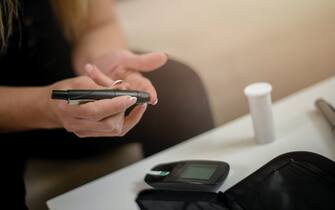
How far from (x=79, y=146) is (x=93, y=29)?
25cm

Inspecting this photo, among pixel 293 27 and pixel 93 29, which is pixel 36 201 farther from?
pixel 293 27

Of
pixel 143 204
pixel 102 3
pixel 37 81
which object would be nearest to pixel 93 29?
pixel 102 3

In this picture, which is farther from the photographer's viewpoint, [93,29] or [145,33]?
[145,33]

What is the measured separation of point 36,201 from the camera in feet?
2.52

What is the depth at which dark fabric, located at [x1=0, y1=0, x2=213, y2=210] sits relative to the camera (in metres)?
0.85

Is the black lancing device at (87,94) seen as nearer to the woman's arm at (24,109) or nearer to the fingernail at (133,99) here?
the fingernail at (133,99)

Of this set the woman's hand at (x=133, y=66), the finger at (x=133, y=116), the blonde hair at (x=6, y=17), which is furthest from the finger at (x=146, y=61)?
the blonde hair at (x=6, y=17)

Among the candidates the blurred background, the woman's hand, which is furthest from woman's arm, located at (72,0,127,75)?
the blurred background

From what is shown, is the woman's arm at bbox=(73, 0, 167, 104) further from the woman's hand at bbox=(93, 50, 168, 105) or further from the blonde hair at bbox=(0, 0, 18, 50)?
the blonde hair at bbox=(0, 0, 18, 50)

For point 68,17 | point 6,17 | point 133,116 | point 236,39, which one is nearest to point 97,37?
point 68,17

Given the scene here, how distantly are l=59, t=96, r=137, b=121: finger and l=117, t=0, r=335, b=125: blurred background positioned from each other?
0.42 metres

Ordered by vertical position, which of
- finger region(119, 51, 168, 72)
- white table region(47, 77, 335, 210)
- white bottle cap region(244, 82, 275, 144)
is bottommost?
white table region(47, 77, 335, 210)

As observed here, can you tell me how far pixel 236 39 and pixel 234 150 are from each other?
2.01 ft

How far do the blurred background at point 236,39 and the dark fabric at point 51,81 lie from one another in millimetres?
119
